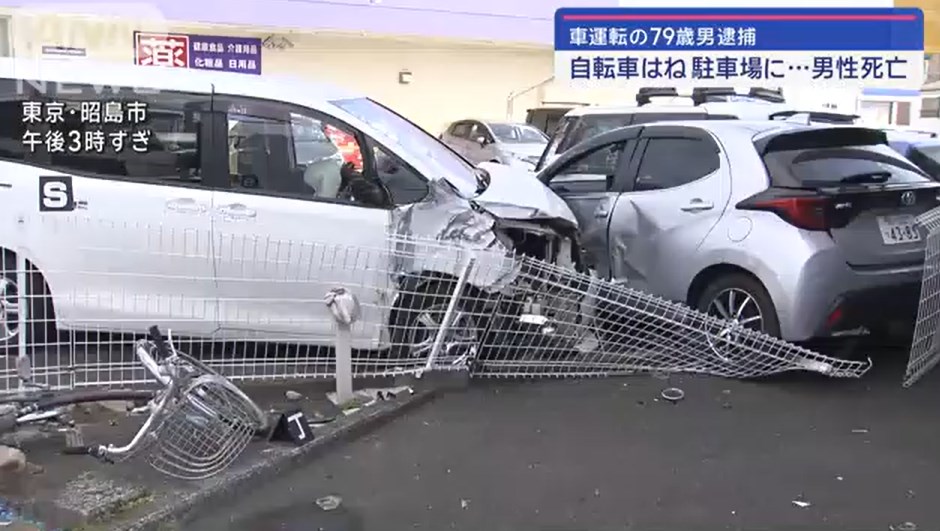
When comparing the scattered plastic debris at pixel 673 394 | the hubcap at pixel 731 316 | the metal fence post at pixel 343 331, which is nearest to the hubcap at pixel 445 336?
the metal fence post at pixel 343 331

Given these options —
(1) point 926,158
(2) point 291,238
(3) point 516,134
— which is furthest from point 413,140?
(3) point 516,134

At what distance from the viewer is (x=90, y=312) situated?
6.12 m

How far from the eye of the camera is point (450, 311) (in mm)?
5910

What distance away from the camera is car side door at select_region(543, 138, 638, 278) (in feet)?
24.1

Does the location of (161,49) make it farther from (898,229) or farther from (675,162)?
(898,229)

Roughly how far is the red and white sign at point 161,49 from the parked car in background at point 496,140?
5660 mm

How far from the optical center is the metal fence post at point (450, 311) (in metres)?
5.87

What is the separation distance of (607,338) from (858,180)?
1781mm

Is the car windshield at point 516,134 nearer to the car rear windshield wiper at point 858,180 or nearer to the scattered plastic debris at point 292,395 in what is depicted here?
the car rear windshield wiper at point 858,180

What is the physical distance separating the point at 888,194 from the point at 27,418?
489 cm

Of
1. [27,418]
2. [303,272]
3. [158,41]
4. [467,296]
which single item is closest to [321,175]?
[303,272]

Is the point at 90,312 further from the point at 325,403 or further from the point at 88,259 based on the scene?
the point at 325,403

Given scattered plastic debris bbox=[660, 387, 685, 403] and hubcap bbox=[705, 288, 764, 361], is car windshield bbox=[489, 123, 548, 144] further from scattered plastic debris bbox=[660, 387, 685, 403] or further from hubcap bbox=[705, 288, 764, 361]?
scattered plastic debris bbox=[660, 387, 685, 403]

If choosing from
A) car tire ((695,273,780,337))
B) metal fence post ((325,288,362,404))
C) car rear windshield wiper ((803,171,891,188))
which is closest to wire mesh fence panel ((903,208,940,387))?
car rear windshield wiper ((803,171,891,188))
